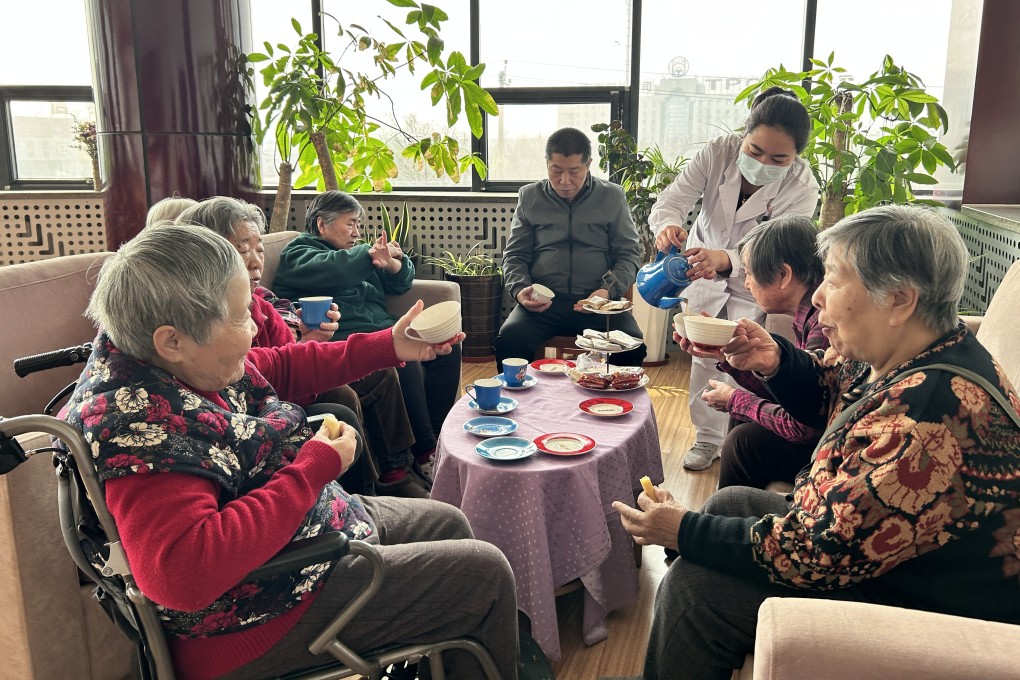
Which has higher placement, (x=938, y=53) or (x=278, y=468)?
(x=938, y=53)

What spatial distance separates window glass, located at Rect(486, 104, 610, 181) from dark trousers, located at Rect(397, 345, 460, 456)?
224cm

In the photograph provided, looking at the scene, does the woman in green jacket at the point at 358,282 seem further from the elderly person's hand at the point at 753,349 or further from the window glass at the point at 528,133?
the window glass at the point at 528,133

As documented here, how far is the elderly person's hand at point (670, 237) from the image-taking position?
115 inches

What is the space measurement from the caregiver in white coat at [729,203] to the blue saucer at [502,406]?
0.80 metres

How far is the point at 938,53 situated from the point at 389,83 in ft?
11.1

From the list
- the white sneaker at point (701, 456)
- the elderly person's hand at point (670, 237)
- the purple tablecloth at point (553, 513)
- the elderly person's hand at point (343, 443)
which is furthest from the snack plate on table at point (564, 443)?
the white sneaker at point (701, 456)

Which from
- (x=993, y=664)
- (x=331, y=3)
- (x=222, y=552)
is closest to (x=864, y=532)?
(x=993, y=664)

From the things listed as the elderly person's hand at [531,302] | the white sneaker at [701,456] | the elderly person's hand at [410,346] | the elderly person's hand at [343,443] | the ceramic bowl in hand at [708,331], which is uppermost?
the ceramic bowl in hand at [708,331]

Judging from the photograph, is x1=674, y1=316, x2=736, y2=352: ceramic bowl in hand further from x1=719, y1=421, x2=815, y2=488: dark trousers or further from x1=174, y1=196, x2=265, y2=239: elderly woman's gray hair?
x1=174, y1=196, x2=265, y2=239: elderly woman's gray hair

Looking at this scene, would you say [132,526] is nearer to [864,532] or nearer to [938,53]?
[864,532]

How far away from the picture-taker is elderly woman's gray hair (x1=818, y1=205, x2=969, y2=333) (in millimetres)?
1268

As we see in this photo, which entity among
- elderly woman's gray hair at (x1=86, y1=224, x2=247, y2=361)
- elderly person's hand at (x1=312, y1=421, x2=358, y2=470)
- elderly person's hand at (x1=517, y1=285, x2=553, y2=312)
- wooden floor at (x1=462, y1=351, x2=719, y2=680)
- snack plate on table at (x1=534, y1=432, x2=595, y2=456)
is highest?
elderly woman's gray hair at (x1=86, y1=224, x2=247, y2=361)

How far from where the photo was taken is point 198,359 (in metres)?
1.26

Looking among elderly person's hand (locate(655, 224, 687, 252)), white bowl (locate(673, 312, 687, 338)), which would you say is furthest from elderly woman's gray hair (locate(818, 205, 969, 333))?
elderly person's hand (locate(655, 224, 687, 252))
